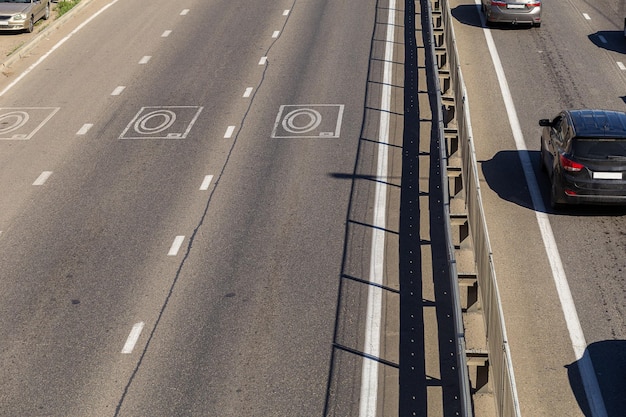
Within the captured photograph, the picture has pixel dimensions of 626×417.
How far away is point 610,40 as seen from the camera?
1298 inches

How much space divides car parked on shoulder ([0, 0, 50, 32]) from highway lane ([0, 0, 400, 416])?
2645 millimetres

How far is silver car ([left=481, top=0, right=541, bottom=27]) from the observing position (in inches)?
1313

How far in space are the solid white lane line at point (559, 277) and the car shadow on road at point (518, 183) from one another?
0.08 m

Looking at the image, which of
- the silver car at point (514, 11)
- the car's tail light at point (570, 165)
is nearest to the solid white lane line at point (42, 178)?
the car's tail light at point (570, 165)

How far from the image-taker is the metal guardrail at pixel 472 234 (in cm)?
1201

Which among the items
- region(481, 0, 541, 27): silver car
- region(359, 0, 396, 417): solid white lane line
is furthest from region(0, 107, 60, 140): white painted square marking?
region(481, 0, 541, 27): silver car

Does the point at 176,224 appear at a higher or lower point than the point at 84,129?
higher

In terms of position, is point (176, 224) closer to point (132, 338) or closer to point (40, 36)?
point (132, 338)

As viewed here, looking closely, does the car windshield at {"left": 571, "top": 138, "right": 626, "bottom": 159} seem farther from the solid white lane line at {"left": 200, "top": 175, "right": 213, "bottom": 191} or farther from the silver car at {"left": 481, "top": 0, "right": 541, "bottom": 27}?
the silver car at {"left": 481, "top": 0, "right": 541, "bottom": 27}

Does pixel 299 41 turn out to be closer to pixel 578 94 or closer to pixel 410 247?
pixel 578 94

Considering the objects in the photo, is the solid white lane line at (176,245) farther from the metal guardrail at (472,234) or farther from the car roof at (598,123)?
the car roof at (598,123)

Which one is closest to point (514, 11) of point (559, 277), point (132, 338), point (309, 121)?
point (309, 121)

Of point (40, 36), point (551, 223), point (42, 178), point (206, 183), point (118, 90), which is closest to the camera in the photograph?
point (551, 223)

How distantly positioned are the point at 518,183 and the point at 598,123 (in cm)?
243
